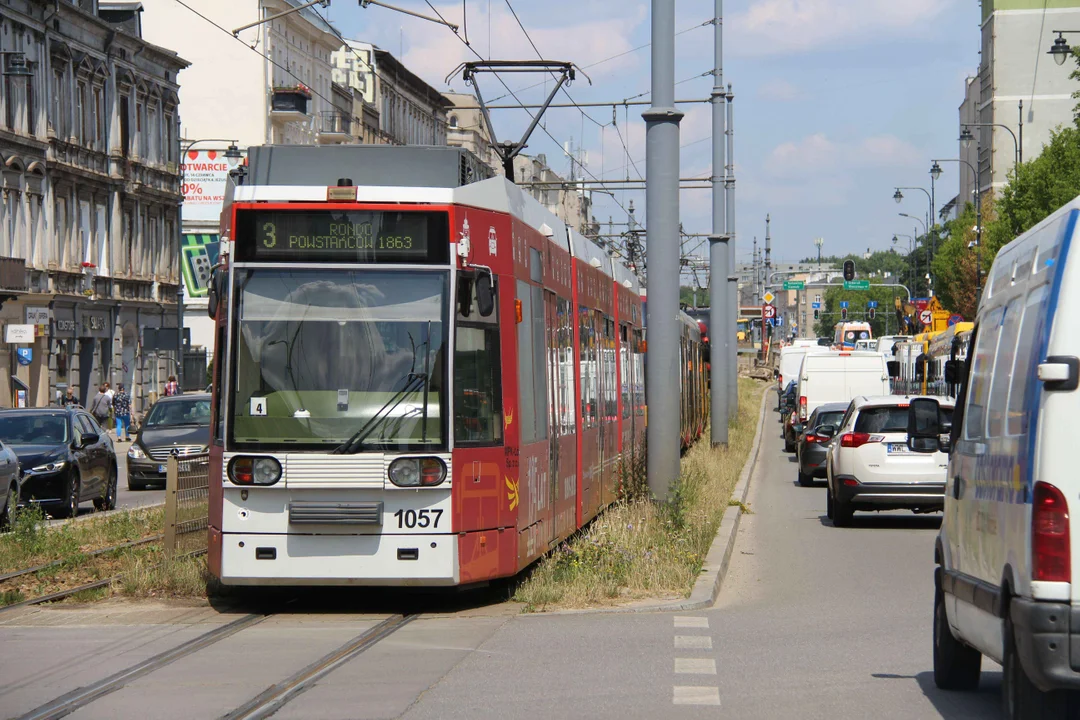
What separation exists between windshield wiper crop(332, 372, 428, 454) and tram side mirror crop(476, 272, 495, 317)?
613 millimetres

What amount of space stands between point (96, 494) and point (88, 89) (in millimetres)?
33487

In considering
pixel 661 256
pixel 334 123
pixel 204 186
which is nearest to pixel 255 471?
pixel 661 256

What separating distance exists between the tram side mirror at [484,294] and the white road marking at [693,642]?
274 centimetres

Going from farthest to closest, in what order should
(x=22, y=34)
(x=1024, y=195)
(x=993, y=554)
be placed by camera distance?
1. (x=1024, y=195)
2. (x=22, y=34)
3. (x=993, y=554)

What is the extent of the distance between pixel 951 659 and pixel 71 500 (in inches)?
644

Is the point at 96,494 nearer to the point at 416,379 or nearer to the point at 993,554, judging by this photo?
the point at 416,379

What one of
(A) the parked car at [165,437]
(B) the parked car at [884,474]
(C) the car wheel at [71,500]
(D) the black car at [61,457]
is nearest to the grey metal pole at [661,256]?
(B) the parked car at [884,474]

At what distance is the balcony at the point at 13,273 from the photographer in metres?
47.8

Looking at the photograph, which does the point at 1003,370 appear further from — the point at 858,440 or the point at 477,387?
the point at 858,440

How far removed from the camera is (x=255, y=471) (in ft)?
40.0

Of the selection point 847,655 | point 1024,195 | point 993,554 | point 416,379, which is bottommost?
point 847,655

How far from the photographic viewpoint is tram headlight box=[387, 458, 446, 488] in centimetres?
1212

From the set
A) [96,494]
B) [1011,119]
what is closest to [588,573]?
Answer: [96,494]

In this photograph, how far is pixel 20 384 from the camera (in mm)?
45094
